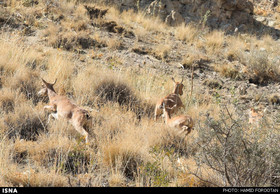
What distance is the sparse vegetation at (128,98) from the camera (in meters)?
4.01

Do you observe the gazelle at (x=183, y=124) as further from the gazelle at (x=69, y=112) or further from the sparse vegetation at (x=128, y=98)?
the gazelle at (x=69, y=112)

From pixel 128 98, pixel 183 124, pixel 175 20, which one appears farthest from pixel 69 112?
pixel 175 20

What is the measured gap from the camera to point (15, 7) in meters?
11.1

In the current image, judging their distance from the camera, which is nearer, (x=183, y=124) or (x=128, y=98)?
(x=183, y=124)

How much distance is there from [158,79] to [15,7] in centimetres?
593

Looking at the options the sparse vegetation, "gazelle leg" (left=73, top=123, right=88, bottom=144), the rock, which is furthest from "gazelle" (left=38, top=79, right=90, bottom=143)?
the rock

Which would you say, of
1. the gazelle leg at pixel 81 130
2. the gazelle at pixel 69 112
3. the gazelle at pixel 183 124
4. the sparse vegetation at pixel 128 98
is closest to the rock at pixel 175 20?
the sparse vegetation at pixel 128 98

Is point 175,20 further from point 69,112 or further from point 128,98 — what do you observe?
point 69,112

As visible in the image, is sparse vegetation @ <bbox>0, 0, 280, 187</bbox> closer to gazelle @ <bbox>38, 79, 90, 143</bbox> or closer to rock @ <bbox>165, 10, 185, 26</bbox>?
gazelle @ <bbox>38, 79, 90, 143</bbox>

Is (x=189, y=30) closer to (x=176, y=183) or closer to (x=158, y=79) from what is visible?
(x=158, y=79)

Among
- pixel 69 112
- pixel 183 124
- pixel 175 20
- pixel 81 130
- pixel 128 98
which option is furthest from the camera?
pixel 175 20

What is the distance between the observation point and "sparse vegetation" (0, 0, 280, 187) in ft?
13.1

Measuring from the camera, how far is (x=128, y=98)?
23.9ft

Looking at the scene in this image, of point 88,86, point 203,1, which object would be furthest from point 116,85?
point 203,1
